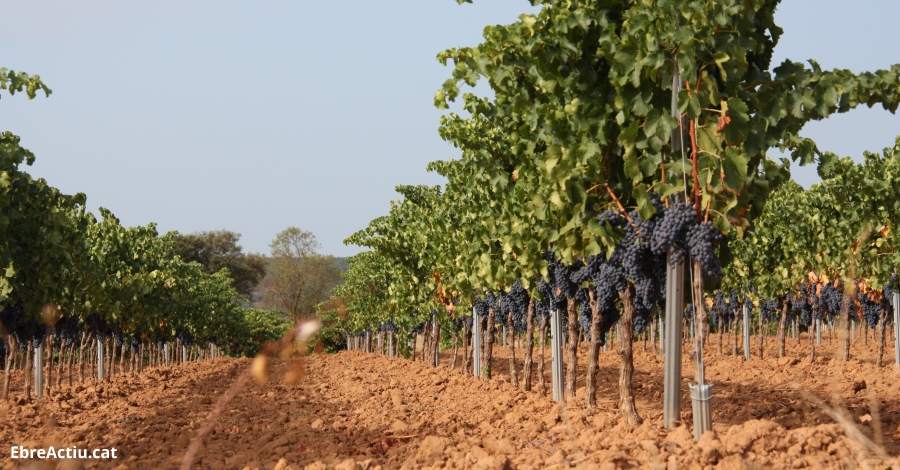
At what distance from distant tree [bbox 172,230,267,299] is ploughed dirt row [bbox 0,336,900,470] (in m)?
56.0

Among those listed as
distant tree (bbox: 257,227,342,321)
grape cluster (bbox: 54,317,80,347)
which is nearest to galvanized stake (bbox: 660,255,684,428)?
grape cluster (bbox: 54,317,80,347)

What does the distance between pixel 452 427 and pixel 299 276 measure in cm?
7146

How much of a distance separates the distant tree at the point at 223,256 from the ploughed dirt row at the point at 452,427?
184 ft

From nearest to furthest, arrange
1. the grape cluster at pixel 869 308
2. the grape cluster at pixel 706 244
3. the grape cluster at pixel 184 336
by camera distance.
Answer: the grape cluster at pixel 706 244, the grape cluster at pixel 869 308, the grape cluster at pixel 184 336

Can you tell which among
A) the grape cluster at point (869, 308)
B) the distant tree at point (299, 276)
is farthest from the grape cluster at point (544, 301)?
the distant tree at point (299, 276)

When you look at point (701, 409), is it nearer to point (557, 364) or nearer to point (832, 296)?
point (557, 364)

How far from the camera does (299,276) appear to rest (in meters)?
78.9

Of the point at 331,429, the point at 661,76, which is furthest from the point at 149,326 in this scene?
the point at 661,76

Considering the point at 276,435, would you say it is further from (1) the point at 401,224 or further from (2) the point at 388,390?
Answer: (1) the point at 401,224

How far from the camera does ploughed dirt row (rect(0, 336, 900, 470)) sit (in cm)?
538

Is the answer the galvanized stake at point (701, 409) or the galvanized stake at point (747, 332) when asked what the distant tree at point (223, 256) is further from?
the galvanized stake at point (701, 409)

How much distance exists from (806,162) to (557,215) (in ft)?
7.50

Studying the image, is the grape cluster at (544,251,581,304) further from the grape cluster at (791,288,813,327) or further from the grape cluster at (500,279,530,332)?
the grape cluster at (791,288,813,327)

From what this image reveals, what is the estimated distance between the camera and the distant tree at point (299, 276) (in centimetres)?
7638
